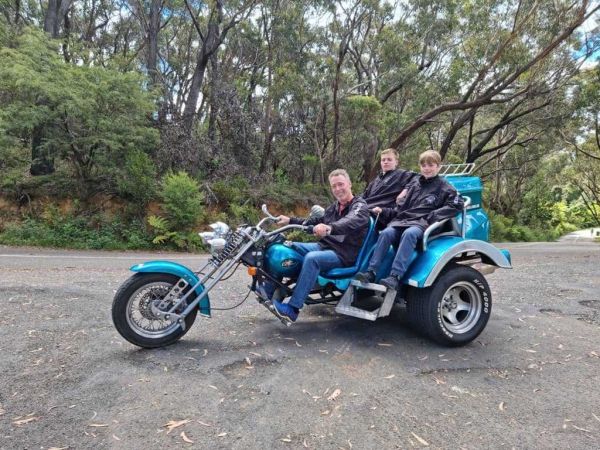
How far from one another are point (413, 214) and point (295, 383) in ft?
6.96

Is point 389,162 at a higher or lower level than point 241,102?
lower

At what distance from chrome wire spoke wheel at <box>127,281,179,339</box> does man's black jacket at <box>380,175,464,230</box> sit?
7.48 feet

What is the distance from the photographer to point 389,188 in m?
5.36

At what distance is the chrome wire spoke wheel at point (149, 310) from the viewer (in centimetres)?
388

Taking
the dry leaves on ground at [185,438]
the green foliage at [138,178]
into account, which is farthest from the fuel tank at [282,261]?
the green foliage at [138,178]

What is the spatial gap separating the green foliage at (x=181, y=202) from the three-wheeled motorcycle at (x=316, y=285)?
9243 millimetres

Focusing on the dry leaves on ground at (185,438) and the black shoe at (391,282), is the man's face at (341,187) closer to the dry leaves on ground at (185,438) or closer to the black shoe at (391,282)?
the black shoe at (391,282)

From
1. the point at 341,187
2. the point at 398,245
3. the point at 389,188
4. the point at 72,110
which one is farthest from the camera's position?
the point at 72,110

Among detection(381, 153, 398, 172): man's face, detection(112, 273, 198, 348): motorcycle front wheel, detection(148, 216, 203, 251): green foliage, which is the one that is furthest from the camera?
detection(148, 216, 203, 251): green foliage

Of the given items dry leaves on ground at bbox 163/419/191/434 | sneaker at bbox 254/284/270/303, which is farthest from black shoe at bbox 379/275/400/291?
dry leaves on ground at bbox 163/419/191/434

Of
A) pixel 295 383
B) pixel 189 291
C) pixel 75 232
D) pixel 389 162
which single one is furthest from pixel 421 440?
pixel 75 232

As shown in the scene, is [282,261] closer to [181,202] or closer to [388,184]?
[388,184]

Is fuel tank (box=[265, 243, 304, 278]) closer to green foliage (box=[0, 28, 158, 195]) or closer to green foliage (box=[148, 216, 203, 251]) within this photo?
green foliage (box=[148, 216, 203, 251])

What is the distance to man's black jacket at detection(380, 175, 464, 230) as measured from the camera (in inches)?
171
